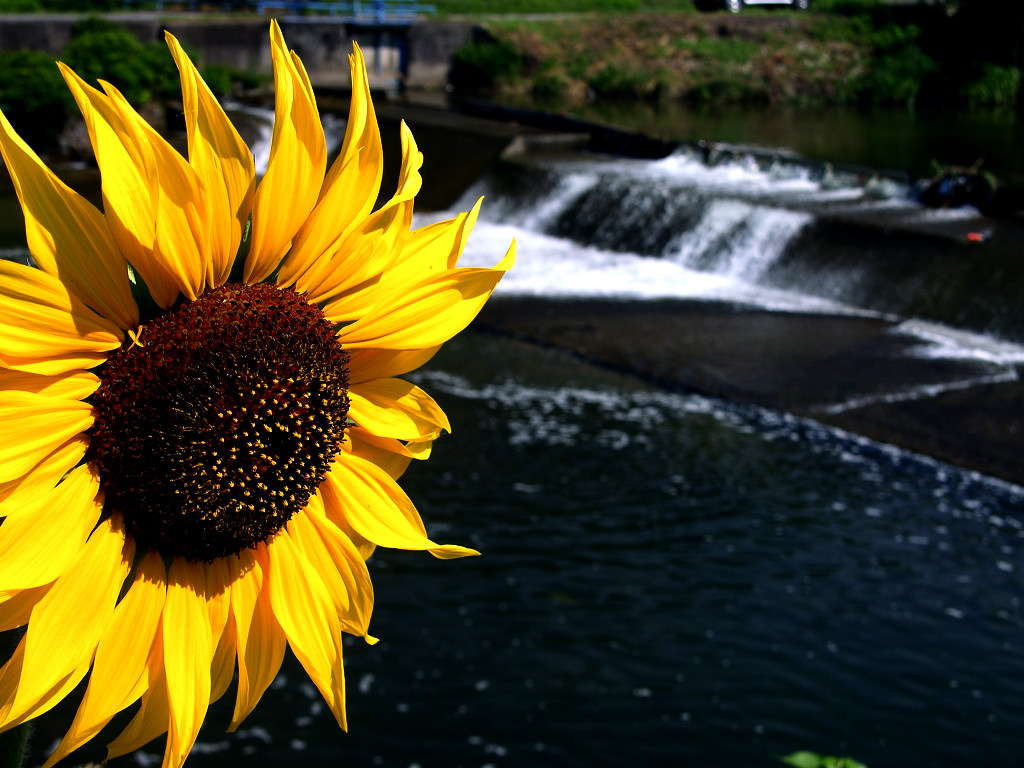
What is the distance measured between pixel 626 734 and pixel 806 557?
93.3 inches

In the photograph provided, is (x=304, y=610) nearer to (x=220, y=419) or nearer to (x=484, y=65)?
(x=220, y=419)

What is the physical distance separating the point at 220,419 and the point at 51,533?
18 centimetres

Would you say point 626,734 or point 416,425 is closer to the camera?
point 416,425

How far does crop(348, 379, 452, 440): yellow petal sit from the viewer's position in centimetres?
112

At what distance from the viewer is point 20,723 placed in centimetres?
85

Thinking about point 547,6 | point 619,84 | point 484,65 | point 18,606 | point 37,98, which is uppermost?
point 547,6

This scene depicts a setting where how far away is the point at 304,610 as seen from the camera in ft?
3.51

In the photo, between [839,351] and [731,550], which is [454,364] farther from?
[731,550]

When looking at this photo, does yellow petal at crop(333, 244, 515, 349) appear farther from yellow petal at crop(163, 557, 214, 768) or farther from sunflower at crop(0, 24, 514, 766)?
yellow petal at crop(163, 557, 214, 768)

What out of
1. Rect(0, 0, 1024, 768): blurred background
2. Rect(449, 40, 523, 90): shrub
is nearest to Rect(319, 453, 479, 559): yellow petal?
Rect(0, 0, 1024, 768): blurred background

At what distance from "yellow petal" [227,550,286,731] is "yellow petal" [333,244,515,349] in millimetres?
235

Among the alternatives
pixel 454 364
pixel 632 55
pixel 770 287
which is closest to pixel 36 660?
pixel 454 364

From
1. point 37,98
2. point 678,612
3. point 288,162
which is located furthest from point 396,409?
point 37,98

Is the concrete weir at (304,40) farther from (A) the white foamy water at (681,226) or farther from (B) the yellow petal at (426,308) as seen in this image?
(B) the yellow petal at (426,308)
